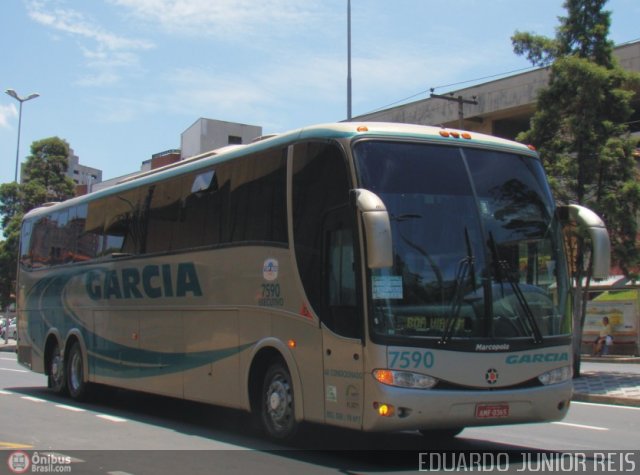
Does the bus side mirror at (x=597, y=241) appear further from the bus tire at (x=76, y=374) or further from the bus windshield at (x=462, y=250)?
the bus tire at (x=76, y=374)

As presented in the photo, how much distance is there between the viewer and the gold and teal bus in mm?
7844

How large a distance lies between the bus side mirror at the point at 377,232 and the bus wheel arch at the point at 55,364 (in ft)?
32.8

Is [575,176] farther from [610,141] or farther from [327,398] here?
[327,398]

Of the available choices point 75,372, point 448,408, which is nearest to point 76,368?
point 75,372

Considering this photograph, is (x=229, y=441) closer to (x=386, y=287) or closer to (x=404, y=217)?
(x=386, y=287)

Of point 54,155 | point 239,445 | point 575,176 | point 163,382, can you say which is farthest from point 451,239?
point 54,155

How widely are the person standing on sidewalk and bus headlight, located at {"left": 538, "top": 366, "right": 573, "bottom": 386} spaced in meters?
22.5

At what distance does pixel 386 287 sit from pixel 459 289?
0.75 m

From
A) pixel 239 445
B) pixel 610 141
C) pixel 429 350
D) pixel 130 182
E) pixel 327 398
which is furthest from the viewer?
pixel 610 141

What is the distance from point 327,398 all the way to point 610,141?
13.4 meters

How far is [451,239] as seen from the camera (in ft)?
26.9

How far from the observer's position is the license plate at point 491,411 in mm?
7949

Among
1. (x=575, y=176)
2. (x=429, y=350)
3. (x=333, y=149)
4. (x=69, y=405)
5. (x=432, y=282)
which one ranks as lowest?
(x=69, y=405)

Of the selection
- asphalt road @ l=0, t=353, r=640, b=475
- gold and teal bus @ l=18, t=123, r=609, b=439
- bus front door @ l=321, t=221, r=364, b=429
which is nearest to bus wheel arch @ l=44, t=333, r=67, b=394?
asphalt road @ l=0, t=353, r=640, b=475
